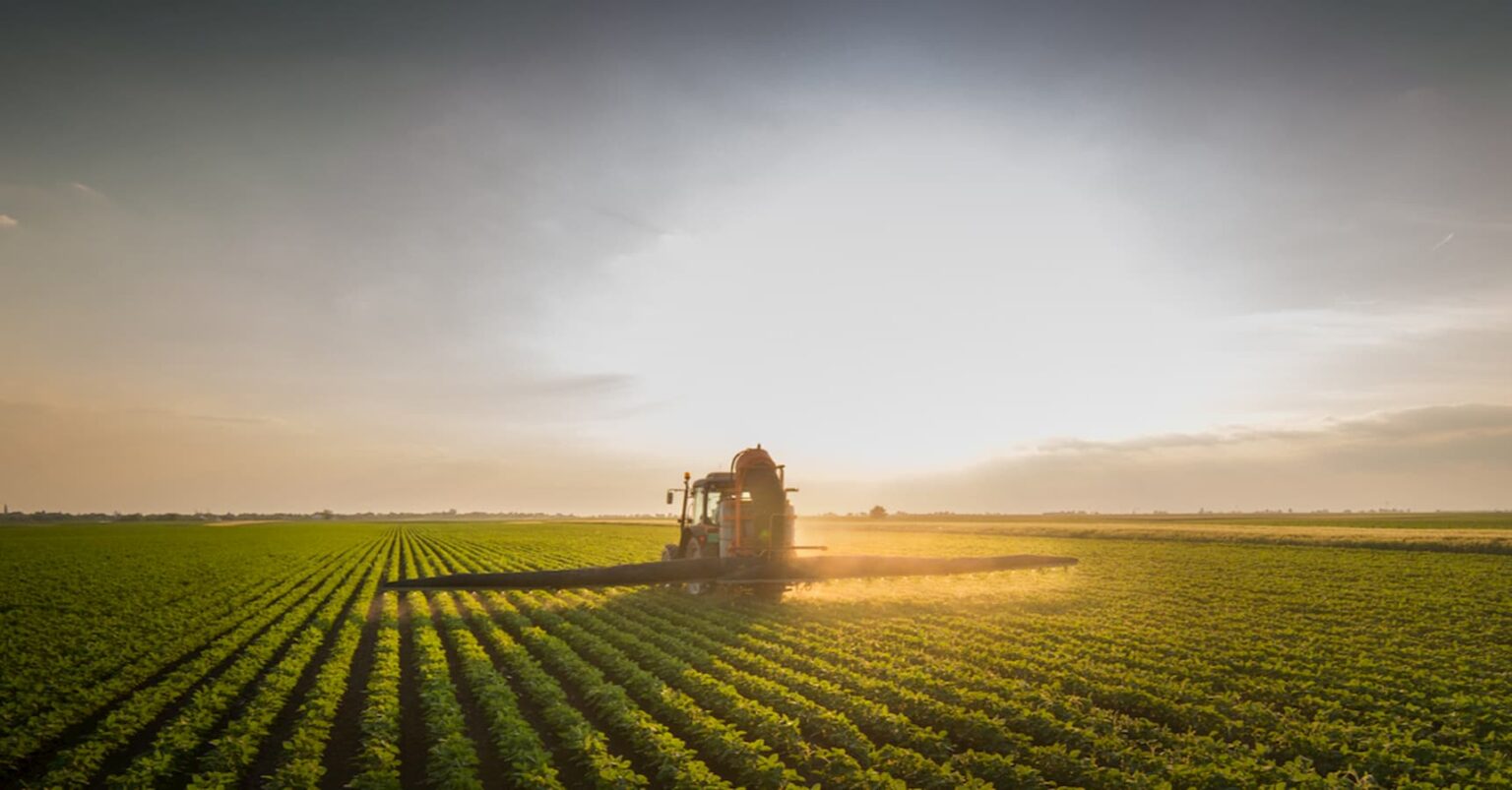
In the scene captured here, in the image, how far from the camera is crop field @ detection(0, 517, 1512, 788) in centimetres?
838

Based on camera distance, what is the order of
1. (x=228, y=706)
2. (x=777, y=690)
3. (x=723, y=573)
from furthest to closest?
(x=723, y=573), (x=228, y=706), (x=777, y=690)

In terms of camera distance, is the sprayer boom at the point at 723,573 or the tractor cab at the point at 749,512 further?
the tractor cab at the point at 749,512

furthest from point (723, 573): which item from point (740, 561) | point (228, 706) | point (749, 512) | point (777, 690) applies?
point (228, 706)

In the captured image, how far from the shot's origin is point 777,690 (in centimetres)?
1112

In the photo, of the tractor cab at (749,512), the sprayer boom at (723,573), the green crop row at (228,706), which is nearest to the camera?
the green crop row at (228,706)

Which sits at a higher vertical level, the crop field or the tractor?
the tractor

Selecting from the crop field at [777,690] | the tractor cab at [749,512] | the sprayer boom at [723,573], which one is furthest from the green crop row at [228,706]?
the tractor cab at [749,512]

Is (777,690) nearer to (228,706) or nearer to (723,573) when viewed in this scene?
(723,573)

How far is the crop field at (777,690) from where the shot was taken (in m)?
8.38

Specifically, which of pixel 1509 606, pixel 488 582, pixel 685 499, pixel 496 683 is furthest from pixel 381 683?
pixel 1509 606

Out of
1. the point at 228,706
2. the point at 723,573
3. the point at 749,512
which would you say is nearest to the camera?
the point at 228,706

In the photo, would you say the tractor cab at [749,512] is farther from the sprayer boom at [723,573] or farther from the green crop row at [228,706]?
the green crop row at [228,706]

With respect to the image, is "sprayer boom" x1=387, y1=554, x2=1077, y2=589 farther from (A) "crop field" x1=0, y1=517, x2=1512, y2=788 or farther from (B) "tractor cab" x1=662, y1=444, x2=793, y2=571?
(B) "tractor cab" x1=662, y1=444, x2=793, y2=571

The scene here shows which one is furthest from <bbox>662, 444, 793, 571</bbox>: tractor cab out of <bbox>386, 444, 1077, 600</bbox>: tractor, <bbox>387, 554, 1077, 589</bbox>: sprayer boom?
<bbox>387, 554, 1077, 589</bbox>: sprayer boom
